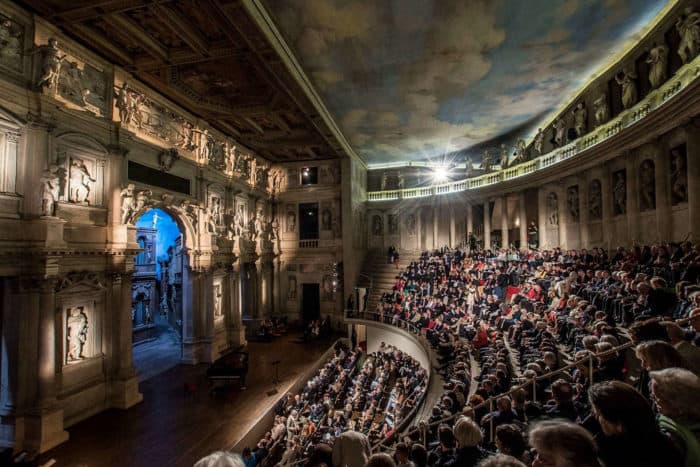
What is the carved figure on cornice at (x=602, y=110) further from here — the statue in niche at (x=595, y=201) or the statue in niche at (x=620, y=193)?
the statue in niche at (x=595, y=201)

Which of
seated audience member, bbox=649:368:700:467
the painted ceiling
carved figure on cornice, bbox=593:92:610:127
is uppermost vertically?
the painted ceiling

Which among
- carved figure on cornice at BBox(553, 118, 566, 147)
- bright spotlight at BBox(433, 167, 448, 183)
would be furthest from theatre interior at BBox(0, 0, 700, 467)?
bright spotlight at BBox(433, 167, 448, 183)

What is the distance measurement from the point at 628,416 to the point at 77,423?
13.1 m

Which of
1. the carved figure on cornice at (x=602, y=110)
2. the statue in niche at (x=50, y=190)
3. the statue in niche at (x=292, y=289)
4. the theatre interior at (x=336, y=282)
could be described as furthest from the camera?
the statue in niche at (x=292, y=289)

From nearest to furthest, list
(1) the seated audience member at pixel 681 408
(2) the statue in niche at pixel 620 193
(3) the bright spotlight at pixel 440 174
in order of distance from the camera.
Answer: (1) the seated audience member at pixel 681 408 → (2) the statue in niche at pixel 620 193 → (3) the bright spotlight at pixel 440 174

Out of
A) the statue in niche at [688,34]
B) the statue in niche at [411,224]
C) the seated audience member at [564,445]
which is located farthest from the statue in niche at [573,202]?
the seated audience member at [564,445]

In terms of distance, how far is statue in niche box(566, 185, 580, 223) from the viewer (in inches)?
635

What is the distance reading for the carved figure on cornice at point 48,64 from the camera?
8875 millimetres

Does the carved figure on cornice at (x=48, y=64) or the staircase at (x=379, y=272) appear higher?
the carved figure on cornice at (x=48, y=64)

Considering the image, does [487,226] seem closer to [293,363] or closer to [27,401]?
[293,363]

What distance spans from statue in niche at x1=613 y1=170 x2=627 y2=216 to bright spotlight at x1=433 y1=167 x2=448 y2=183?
13766mm

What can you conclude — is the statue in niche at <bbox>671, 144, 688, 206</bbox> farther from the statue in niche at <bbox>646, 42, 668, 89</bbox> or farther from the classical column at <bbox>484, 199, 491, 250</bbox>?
the classical column at <bbox>484, 199, 491, 250</bbox>

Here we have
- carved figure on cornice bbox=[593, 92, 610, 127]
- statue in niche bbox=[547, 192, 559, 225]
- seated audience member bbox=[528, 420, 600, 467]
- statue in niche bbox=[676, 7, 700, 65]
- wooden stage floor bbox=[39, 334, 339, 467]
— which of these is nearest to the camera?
seated audience member bbox=[528, 420, 600, 467]

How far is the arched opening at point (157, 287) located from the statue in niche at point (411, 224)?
16803 millimetres
